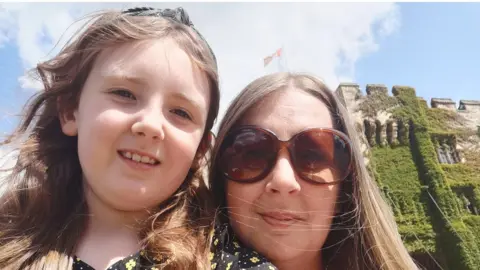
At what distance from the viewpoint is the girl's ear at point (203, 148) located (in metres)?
2.11

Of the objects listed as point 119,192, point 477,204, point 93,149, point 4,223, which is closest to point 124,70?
point 93,149

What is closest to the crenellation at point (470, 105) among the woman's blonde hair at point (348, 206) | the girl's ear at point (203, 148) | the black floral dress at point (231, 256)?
the woman's blonde hair at point (348, 206)

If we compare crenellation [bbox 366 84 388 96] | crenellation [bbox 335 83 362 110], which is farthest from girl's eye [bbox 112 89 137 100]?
crenellation [bbox 366 84 388 96]

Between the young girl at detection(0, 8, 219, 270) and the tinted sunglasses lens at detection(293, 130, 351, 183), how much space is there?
21.4 inches

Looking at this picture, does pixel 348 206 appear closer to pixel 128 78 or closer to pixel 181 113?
pixel 181 113

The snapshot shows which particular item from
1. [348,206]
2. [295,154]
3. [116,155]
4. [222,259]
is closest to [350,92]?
[348,206]

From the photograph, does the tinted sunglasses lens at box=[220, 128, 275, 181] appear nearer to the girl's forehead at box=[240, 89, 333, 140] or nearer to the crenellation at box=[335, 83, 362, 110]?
the girl's forehead at box=[240, 89, 333, 140]

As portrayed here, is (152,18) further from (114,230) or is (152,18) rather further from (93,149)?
(114,230)

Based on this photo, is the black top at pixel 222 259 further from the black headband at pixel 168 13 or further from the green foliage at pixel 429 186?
the green foliage at pixel 429 186

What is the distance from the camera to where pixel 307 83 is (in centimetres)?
217

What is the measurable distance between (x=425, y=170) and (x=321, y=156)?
49.5 ft

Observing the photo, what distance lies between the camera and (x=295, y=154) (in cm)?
192

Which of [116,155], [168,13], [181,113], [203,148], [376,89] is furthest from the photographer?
[376,89]

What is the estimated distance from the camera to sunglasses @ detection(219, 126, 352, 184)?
1920 millimetres
